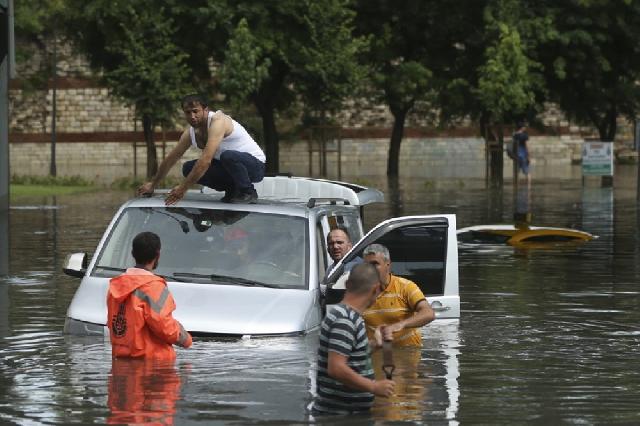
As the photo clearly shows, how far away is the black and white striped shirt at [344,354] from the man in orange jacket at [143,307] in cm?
180

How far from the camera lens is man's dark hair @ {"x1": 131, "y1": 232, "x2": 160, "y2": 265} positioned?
10828mm

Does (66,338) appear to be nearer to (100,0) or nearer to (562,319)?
(562,319)

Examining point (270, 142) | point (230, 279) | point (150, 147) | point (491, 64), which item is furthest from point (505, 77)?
point (230, 279)

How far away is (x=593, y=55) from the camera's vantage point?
57000 millimetres

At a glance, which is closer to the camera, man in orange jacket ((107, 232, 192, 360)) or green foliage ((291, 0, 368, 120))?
man in orange jacket ((107, 232, 192, 360))

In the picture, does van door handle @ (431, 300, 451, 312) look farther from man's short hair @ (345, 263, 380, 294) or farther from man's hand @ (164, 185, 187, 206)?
man's short hair @ (345, 263, 380, 294)

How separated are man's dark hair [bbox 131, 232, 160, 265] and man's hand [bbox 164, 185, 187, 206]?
7.40 ft

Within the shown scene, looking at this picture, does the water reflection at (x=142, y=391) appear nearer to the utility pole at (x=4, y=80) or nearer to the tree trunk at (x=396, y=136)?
the utility pole at (x=4, y=80)

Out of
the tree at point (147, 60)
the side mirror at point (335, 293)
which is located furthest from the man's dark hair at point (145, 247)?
the tree at point (147, 60)

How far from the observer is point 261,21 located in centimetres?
5500

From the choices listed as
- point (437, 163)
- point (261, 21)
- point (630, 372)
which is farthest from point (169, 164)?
point (437, 163)

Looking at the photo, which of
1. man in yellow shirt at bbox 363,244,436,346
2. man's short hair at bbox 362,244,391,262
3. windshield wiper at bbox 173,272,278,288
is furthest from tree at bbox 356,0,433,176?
man's short hair at bbox 362,244,391,262

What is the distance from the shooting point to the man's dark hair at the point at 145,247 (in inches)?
426

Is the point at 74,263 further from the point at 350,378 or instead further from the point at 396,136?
the point at 396,136
